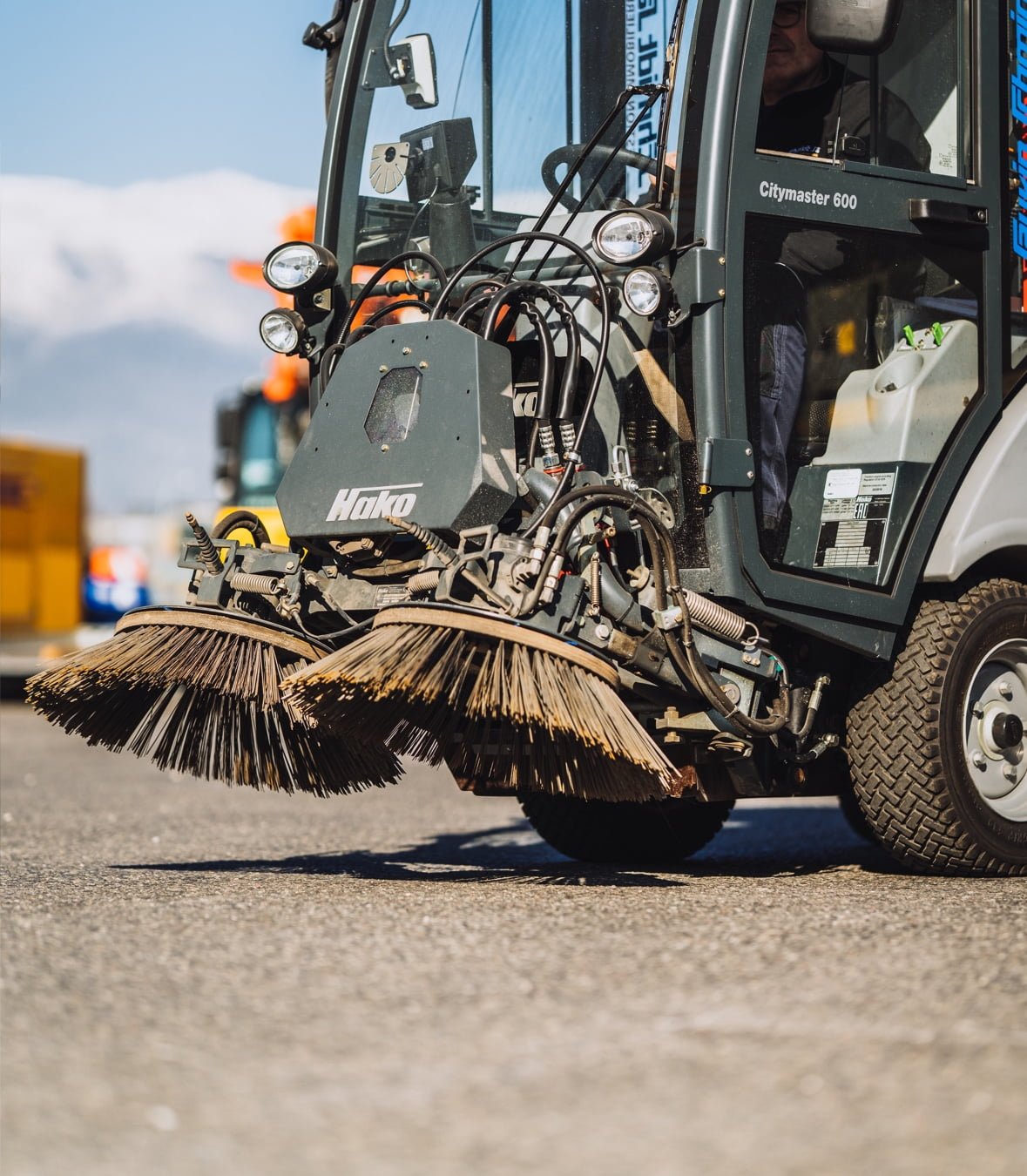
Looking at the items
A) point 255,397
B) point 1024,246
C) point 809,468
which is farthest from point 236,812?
point 255,397

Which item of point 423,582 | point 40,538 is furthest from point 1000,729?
point 40,538

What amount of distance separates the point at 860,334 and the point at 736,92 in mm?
892

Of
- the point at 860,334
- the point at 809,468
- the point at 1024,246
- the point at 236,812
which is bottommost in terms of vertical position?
the point at 236,812

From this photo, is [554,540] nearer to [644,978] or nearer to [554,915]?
[554,915]

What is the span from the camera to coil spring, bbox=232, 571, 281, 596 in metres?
5.49

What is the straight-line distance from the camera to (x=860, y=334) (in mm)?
5555

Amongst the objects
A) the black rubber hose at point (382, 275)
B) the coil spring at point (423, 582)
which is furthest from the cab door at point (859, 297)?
the black rubber hose at point (382, 275)

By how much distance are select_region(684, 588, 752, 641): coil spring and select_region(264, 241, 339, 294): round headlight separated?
188 cm

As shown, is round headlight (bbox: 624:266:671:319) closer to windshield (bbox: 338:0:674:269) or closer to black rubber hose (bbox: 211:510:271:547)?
windshield (bbox: 338:0:674:269)

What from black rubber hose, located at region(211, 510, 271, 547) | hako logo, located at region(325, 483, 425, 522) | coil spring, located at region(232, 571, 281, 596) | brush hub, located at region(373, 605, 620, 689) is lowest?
brush hub, located at region(373, 605, 620, 689)

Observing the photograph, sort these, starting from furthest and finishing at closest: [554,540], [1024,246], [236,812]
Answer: [236,812], [1024,246], [554,540]

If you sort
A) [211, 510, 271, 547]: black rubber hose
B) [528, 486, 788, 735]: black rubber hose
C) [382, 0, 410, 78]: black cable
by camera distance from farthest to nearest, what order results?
[382, 0, 410, 78]: black cable, [211, 510, 271, 547]: black rubber hose, [528, 486, 788, 735]: black rubber hose

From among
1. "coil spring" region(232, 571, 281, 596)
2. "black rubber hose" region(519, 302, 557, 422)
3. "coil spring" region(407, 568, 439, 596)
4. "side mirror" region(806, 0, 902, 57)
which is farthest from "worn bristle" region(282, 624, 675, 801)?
"side mirror" region(806, 0, 902, 57)

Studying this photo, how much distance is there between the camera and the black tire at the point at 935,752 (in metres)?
5.36
